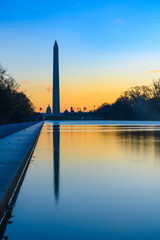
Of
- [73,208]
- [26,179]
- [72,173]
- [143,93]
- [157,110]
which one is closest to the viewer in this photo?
[73,208]

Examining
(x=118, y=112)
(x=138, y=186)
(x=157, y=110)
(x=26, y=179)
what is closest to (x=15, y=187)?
(x=26, y=179)

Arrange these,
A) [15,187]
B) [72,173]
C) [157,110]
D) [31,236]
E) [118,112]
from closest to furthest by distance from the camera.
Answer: [31,236]
[15,187]
[72,173]
[157,110]
[118,112]

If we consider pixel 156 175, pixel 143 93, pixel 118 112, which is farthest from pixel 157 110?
pixel 156 175

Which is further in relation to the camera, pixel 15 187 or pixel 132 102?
pixel 132 102

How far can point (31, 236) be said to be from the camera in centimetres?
365

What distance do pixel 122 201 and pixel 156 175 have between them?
258 centimetres

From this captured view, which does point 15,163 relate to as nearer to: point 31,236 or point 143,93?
point 31,236

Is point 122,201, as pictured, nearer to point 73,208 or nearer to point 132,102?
point 73,208

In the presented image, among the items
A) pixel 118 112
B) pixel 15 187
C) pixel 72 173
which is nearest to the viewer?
pixel 15 187

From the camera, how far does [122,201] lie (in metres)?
5.14

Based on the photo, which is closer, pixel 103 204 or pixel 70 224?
pixel 70 224

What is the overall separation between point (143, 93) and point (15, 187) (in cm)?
10966

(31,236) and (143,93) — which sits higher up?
(143,93)

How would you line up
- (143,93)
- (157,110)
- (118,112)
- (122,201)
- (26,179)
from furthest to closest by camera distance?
(118,112) → (143,93) → (157,110) → (26,179) → (122,201)
